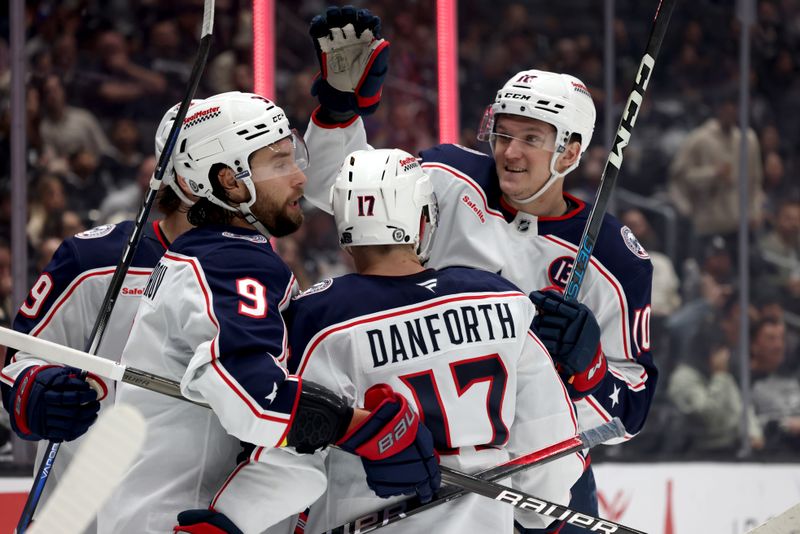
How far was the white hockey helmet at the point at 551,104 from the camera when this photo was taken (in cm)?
268

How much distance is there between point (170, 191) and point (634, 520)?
6.99 feet

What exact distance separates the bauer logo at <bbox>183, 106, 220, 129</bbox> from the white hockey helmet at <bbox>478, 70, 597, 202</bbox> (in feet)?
2.44

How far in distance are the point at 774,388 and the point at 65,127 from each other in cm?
295

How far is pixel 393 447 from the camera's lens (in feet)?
6.37

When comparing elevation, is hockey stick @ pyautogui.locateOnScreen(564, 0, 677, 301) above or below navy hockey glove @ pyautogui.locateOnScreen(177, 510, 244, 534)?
above

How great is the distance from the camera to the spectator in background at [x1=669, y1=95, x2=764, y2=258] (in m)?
4.83

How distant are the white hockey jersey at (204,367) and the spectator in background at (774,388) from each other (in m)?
3.02

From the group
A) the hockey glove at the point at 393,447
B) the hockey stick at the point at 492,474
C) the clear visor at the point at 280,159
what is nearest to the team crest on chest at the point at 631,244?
the hockey stick at the point at 492,474

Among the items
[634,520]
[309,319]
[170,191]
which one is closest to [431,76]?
[634,520]

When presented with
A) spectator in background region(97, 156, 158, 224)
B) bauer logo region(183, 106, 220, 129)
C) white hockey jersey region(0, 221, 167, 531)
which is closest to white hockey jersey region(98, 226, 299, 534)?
bauer logo region(183, 106, 220, 129)

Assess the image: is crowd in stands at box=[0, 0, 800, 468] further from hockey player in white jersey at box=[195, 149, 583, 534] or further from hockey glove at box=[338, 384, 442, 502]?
hockey glove at box=[338, 384, 442, 502]

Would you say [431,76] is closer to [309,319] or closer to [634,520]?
[634,520]

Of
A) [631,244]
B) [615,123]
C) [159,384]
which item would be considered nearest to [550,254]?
[631,244]

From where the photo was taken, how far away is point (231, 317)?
195cm
